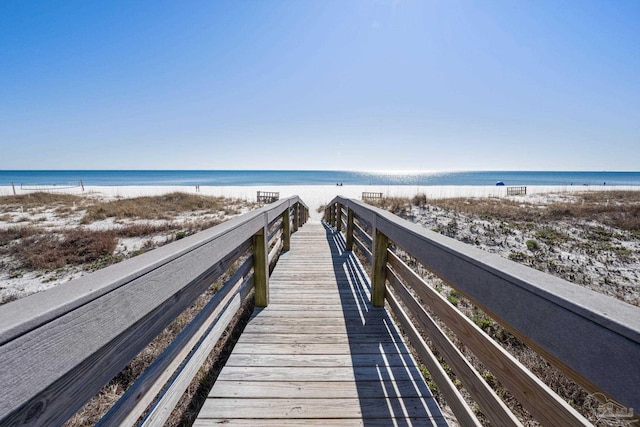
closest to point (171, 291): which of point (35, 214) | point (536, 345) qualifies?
point (536, 345)

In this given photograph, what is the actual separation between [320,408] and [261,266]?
1538mm

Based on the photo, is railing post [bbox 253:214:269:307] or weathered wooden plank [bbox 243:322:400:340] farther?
railing post [bbox 253:214:269:307]

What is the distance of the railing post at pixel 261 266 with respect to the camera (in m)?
2.87

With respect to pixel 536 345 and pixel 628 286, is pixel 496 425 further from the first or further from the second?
pixel 628 286

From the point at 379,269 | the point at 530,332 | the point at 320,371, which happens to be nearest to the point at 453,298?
the point at 379,269

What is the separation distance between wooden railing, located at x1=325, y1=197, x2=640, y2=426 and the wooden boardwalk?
33 centimetres

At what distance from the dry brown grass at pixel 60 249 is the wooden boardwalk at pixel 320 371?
5.53 metres

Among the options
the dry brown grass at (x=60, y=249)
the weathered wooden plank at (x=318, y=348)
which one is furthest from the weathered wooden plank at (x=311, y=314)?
the dry brown grass at (x=60, y=249)

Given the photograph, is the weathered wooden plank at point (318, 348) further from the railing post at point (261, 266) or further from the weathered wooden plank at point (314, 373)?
the railing post at point (261, 266)

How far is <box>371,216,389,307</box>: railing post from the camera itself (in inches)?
114

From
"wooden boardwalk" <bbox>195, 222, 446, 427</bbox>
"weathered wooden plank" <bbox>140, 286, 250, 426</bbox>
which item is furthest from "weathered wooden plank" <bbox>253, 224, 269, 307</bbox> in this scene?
"weathered wooden plank" <bbox>140, 286, 250, 426</bbox>

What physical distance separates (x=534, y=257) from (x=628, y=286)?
1.42 meters

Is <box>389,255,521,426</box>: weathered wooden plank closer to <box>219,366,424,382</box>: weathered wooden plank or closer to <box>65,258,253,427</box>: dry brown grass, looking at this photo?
<box>219,366,424,382</box>: weathered wooden plank

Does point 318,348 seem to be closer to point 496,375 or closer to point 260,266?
point 260,266
